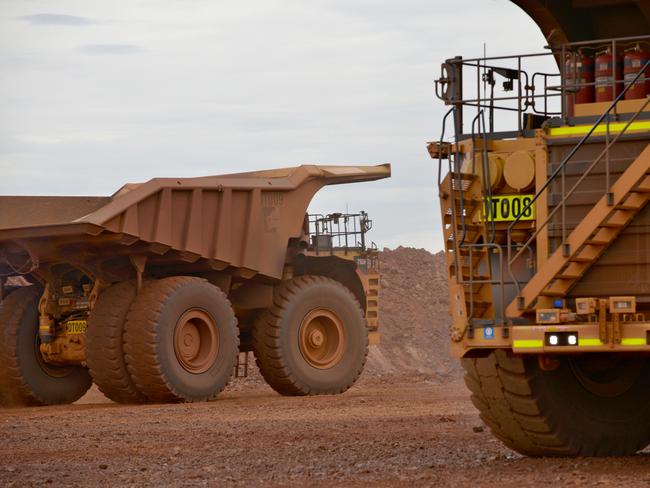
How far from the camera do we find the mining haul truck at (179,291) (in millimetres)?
20672

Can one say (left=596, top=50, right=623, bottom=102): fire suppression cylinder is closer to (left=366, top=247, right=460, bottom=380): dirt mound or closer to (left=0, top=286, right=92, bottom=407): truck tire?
(left=0, top=286, right=92, bottom=407): truck tire

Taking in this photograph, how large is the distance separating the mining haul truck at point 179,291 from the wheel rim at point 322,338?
21 millimetres

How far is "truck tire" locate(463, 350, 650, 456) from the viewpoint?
12.0m

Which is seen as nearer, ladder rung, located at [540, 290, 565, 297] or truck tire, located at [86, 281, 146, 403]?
ladder rung, located at [540, 290, 565, 297]

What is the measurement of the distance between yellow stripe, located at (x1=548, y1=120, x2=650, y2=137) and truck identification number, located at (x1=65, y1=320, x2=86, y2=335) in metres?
11.4

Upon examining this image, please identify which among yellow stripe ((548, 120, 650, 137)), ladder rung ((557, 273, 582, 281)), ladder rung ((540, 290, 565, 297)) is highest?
yellow stripe ((548, 120, 650, 137))

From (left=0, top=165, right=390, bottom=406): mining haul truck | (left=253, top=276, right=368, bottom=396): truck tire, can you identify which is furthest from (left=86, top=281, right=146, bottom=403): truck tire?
(left=253, top=276, right=368, bottom=396): truck tire

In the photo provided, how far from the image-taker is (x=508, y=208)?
472 inches

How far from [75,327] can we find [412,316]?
70.3 ft

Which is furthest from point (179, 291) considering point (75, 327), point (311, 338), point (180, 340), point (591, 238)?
point (591, 238)

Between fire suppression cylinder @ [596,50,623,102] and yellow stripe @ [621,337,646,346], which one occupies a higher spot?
fire suppression cylinder @ [596,50,623,102]

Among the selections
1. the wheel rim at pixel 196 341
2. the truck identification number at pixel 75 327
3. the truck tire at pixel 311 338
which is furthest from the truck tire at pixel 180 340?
the truck identification number at pixel 75 327

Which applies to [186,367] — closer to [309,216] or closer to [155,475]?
[309,216]

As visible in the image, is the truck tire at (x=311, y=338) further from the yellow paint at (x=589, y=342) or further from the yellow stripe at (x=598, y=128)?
the yellow paint at (x=589, y=342)
